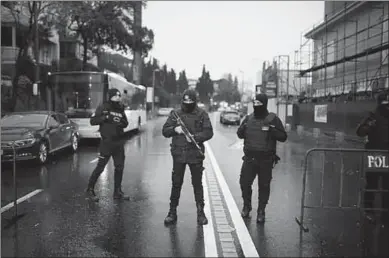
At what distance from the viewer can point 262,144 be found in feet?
18.2

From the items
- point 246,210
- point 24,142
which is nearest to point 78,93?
point 24,142

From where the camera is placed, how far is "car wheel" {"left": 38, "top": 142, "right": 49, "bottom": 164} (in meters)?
10.5

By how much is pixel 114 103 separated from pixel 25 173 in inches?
162

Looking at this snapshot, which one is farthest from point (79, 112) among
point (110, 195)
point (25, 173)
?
point (110, 195)

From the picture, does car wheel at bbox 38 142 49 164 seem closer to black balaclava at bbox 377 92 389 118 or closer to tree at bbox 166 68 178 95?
black balaclava at bbox 377 92 389 118

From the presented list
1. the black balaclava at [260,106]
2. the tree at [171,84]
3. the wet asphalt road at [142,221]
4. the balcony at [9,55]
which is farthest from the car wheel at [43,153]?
the tree at [171,84]

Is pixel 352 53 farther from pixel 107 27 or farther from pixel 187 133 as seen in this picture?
pixel 187 133

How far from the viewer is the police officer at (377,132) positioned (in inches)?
221

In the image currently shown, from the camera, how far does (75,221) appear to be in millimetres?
5520

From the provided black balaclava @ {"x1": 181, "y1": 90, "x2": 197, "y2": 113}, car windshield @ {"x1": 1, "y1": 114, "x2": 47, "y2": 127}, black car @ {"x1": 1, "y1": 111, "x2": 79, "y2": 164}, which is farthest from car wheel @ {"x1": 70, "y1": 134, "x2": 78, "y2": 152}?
black balaclava @ {"x1": 181, "y1": 90, "x2": 197, "y2": 113}

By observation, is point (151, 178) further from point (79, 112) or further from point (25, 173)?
point (79, 112)

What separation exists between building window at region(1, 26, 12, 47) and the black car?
68.9ft

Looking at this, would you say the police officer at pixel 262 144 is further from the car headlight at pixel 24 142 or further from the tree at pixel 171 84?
the tree at pixel 171 84

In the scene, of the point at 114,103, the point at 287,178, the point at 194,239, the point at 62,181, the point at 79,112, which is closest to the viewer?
the point at 194,239
